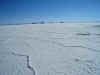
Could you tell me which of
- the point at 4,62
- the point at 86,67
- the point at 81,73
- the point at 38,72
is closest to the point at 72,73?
the point at 81,73

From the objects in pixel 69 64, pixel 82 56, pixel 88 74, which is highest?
pixel 82 56

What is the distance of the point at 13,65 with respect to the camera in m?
1.15

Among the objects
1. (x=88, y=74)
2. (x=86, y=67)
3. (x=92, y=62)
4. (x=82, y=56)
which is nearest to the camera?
(x=88, y=74)

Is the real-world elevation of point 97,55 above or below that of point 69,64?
above

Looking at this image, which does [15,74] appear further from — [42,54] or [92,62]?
[92,62]

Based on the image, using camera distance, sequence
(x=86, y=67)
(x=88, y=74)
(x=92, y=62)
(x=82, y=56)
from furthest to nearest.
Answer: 1. (x=82, y=56)
2. (x=92, y=62)
3. (x=86, y=67)
4. (x=88, y=74)

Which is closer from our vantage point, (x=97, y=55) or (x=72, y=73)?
(x=72, y=73)

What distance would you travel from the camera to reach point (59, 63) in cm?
117

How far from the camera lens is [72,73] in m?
0.97

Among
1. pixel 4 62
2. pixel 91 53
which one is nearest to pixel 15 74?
pixel 4 62

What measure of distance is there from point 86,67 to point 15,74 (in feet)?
2.54

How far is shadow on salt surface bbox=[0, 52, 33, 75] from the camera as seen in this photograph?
1.00 metres

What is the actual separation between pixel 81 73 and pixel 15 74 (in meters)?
0.68

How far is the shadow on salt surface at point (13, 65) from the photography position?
3.27 ft
